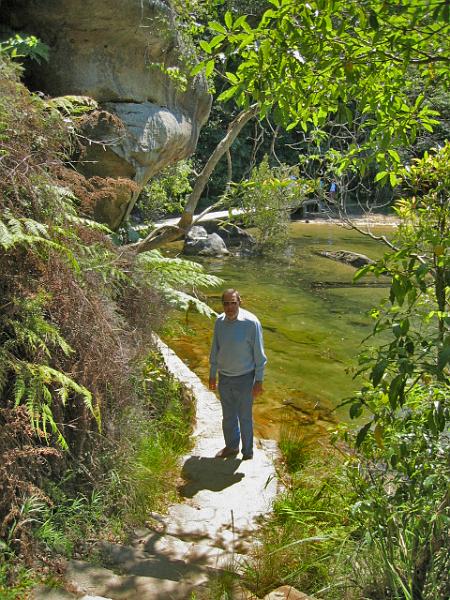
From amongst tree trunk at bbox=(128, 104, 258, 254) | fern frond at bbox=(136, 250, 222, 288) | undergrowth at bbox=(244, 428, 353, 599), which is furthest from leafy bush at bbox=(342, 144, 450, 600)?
tree trunk at bbox=(128, 104, 258, 254)

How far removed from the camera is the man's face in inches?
196

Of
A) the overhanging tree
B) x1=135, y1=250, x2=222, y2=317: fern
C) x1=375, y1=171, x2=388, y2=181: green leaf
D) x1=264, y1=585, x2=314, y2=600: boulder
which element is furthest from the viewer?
x1=135, y1=250, x2=222, y2=317: fern

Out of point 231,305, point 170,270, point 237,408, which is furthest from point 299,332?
point 231,305

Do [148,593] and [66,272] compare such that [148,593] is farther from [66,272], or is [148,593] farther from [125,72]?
[125,72]

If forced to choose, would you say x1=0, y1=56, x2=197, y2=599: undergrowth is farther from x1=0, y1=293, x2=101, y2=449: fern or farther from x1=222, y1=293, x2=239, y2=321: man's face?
x1=222, y1=293, x2=239, y2=321: man's face

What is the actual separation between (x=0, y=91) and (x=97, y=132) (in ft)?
10.7

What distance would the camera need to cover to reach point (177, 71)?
7.38 meters

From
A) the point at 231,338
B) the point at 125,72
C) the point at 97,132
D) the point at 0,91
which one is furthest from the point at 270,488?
the point at 125,72

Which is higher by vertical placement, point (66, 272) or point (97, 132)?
point (97, 132)

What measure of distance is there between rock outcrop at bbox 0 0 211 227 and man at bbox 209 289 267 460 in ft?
Result: 9.55

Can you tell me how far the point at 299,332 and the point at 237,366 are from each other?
18.3ft

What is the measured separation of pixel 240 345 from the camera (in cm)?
509

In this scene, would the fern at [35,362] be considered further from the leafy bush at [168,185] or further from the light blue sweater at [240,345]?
the leafy bush at [168,185]

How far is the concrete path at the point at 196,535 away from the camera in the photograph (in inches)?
118
